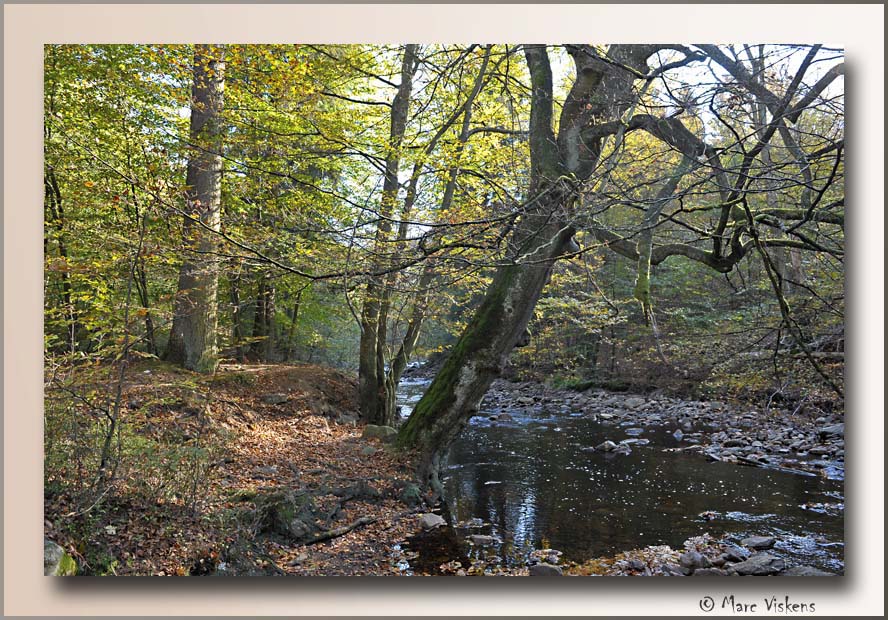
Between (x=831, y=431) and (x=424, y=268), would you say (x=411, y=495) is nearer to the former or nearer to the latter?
(x=424, y=268)

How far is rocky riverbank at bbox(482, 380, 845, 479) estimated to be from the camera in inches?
214

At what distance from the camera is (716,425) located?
7633 mm

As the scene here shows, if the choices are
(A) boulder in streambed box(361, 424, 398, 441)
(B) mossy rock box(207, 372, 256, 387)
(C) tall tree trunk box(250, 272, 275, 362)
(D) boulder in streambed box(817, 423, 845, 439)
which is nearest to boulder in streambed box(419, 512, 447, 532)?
(A) boulder in streambed box(361, 424, 398, 441)

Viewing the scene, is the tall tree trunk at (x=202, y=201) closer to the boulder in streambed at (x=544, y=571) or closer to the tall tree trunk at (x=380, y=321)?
the tall tree trunk at (x=380, y=321)

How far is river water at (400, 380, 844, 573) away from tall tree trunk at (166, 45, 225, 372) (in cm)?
277

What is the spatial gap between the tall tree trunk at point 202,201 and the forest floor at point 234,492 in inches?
10.9

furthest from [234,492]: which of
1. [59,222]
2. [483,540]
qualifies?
[59,222]

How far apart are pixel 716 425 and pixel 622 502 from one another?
155 inches

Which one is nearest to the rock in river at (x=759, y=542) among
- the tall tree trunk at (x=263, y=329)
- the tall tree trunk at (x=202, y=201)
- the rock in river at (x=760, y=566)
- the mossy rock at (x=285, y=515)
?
the rock in river at (x=760, y=566)

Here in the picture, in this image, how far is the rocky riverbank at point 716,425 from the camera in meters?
5.44

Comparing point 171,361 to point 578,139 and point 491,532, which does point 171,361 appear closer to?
point 491,532

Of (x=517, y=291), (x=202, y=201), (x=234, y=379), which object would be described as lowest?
(x=234, y=379)
